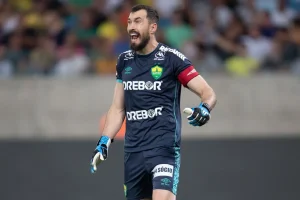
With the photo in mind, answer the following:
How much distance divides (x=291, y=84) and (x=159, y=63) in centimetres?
440

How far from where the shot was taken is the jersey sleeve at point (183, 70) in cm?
689

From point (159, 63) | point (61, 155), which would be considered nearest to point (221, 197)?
point (61, 155)

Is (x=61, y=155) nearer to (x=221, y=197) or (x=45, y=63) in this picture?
(x=45, y=63)

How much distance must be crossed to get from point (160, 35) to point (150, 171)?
5157 millimetres

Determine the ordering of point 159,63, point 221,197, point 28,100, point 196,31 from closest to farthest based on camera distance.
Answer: point 159,63, point 221,197, point 28,100, point 196,31

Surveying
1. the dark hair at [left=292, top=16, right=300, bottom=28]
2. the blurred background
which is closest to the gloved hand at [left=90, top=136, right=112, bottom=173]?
the blurred background

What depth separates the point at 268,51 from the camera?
38.2 ft

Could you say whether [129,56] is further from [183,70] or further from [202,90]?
[202,90]

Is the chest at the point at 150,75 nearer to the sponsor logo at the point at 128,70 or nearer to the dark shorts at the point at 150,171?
the sponsor logo at the point at 128,70

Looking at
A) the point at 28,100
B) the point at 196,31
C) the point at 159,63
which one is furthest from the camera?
the point at 196,31

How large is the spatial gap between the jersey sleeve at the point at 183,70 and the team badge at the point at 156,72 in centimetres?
14

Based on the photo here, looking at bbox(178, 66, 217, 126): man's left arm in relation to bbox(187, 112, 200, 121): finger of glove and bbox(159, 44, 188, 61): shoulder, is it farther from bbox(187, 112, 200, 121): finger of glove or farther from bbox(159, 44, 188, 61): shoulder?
bbox(159, 44, 188, 61): shoulder

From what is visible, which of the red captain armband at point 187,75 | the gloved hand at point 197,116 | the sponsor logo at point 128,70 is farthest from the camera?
the sponsor logo at point 128,70

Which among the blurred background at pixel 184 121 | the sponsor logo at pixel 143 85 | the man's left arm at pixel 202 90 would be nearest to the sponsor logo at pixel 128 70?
the sponsor logo at pixel 143 85
